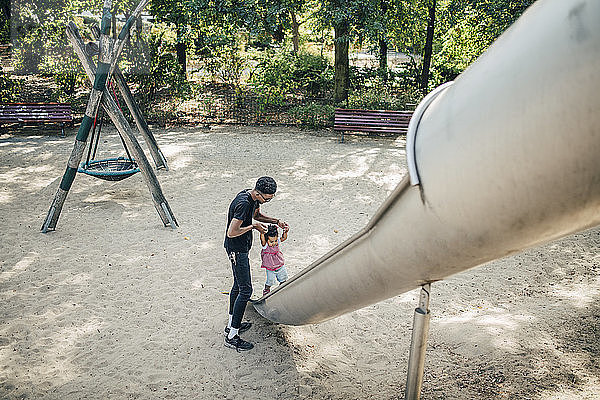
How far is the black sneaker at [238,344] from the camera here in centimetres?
518

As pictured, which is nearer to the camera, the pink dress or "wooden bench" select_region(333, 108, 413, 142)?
the pink dress

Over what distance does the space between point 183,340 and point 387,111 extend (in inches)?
404

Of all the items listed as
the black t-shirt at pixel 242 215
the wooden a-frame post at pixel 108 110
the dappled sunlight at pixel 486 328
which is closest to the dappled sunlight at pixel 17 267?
the wooden a-frame post at pixel 108 110

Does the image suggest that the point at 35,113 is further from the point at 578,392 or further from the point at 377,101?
the point at 578,392

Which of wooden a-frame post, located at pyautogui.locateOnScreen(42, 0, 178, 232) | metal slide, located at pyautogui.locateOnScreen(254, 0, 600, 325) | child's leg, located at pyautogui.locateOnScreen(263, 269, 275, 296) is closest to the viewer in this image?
metal slide, located at pyautogui.locateOnScreen(254, 0, 600, 325)

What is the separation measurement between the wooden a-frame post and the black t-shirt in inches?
144

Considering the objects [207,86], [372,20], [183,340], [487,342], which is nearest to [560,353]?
[487,342]

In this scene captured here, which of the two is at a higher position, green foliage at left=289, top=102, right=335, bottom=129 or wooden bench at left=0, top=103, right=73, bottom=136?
wooden bench at left=0, top=103, right=73, bottom=136

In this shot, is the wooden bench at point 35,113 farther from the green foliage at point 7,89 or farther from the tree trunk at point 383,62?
the tree trunk at point 383,62

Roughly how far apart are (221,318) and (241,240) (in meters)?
1.35

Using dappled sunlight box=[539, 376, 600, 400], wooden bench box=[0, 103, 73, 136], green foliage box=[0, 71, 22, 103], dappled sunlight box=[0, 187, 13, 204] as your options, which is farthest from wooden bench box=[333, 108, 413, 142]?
dappled sunlight box=[539, 376, 600, 400]

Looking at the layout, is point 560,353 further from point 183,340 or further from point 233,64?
point 233,64

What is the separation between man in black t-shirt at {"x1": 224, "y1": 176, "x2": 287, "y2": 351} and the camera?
4.69 m

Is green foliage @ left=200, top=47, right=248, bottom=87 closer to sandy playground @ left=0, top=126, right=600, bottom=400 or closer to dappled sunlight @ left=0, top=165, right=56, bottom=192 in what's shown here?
dappled sunlight @ left=0, top=165, right=56, bottom=192
